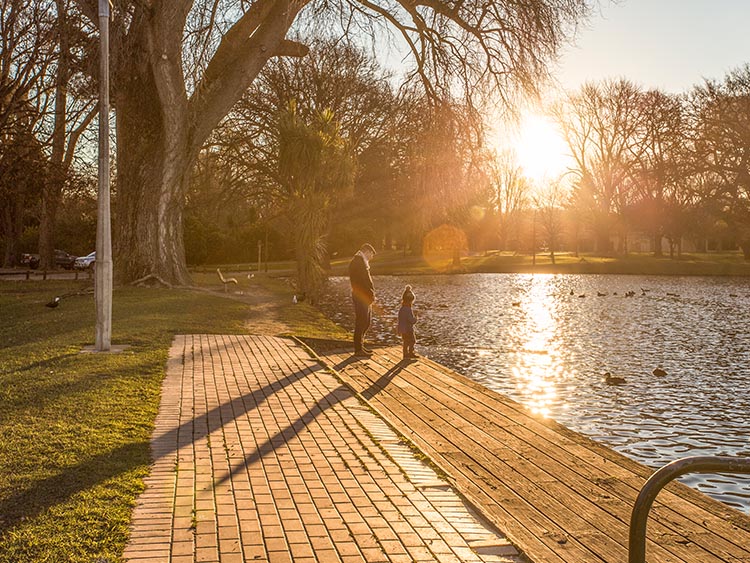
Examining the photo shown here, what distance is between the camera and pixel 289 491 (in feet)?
19.9

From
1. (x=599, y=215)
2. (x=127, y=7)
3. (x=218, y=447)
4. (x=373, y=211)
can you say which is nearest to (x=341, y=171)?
(x=127, y=7)

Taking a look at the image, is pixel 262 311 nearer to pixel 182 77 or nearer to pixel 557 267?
pixel 182 77

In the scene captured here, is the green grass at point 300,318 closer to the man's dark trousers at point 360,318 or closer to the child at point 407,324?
the man's dark trousers at point 360,318

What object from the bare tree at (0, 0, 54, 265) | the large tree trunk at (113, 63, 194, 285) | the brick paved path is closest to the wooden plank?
the brick paved path

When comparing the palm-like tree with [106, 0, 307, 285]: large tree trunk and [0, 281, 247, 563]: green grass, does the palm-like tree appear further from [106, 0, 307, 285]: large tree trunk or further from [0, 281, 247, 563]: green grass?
[0, 281, 247, 563]: green grass

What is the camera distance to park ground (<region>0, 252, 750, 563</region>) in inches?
200

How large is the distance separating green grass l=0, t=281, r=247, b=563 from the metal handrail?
2840mm

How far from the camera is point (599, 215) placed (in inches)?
Answer: 3063

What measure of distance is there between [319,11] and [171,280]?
9.47 m

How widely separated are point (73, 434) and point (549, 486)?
13.9ft

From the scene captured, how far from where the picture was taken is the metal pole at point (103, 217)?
12.8 meters

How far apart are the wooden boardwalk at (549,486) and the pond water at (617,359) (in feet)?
3.23

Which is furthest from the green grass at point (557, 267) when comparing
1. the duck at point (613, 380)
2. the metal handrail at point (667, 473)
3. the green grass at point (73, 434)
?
the metal handrail at point (667, 473)

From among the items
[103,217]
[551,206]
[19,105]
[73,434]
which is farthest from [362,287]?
[551,206]
